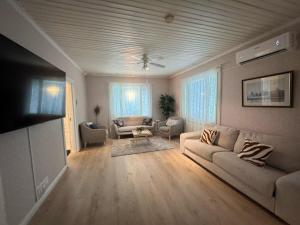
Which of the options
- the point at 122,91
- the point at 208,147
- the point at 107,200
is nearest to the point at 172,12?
the point at 208,147

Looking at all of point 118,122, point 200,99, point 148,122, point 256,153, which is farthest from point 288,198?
point 118,122

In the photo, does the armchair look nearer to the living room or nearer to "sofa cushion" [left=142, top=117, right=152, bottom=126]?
the living room

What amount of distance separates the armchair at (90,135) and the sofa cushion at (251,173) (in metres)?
3.45

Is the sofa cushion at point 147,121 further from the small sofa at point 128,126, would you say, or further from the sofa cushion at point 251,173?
the sofa cushion at point 251,173

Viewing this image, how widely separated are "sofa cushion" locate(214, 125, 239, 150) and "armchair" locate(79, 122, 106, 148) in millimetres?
3307

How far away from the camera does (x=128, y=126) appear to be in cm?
592

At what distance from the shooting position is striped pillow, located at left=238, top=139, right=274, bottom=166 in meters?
2.13

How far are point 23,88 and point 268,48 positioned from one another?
347 cm

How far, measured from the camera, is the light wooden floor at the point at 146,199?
5.72 feet

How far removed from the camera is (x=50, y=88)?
210cm

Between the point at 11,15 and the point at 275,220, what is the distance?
149 inches

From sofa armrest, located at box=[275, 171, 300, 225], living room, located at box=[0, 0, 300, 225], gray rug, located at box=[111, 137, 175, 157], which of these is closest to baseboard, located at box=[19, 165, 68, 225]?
living room, located at box=[0, 0, 300, 225]

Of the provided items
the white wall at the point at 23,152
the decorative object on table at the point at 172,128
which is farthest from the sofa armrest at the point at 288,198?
the decorative object on table at the point at 172,128

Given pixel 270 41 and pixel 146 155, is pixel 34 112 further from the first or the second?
→ pixel 270 41
